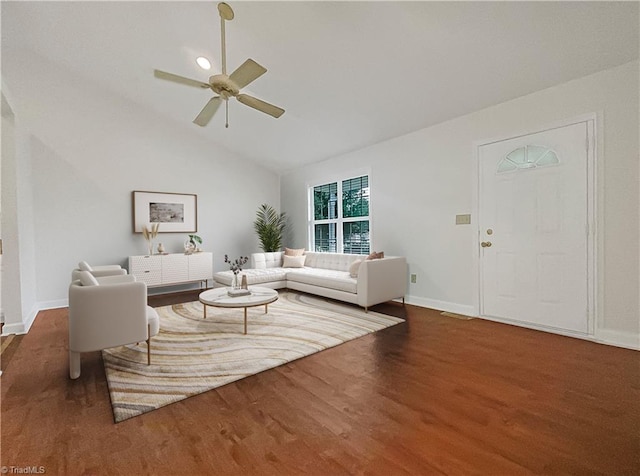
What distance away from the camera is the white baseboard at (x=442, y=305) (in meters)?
3.90

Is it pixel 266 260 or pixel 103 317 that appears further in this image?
pixel 266 260

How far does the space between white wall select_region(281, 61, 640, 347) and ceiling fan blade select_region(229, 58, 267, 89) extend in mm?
2744

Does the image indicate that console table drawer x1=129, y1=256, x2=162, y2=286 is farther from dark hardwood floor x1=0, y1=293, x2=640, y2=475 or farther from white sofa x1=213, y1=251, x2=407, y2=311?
dark hardwood floor x1=0, y1=293, x2=640, y2=475

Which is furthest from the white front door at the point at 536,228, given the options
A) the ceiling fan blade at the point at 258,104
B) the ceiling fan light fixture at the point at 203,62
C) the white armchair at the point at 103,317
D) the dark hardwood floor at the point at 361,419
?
the white armchair at the point at 103,317

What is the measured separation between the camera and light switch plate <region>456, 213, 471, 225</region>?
388 cm

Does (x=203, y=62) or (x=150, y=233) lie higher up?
(x=203, y=62)

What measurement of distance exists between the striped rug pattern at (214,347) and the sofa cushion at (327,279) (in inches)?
11.6

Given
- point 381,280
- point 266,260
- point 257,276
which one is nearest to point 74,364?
point 257,276

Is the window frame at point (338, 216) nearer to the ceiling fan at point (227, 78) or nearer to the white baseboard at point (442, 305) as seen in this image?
the white baseboard at point (442, 305)

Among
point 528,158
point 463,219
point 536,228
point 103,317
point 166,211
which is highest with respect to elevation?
→ point 528,158

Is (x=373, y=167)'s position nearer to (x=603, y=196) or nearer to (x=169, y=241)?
(x=603, y=196)

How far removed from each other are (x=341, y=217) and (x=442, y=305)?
2487 mm

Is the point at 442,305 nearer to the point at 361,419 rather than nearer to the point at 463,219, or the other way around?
the point at 463,219

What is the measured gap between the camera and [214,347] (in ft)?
9.30
